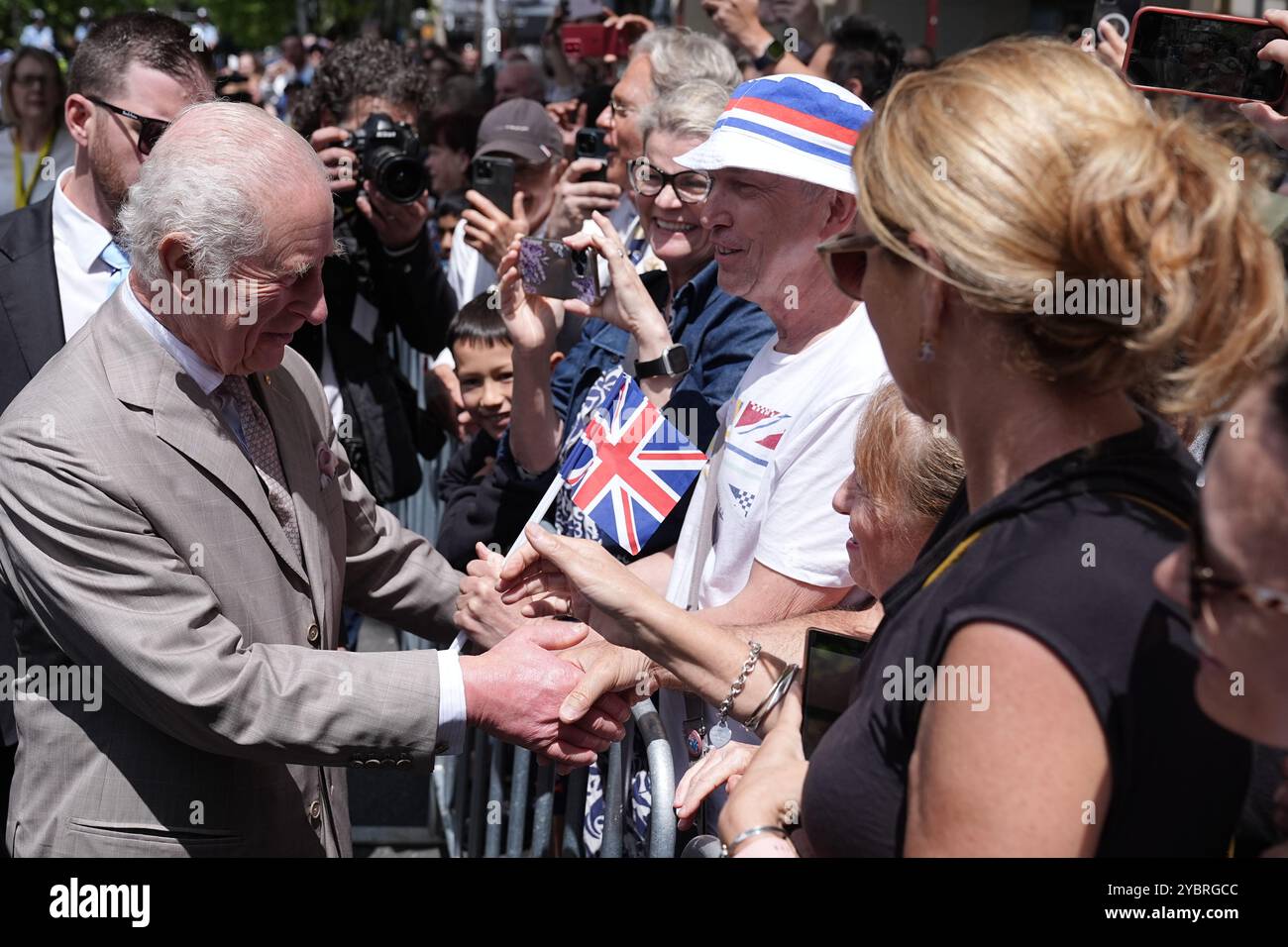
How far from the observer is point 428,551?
311 cm

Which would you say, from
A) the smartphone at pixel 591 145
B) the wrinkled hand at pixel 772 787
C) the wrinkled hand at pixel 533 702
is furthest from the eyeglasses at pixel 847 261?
the smartphone at pixel 591 145

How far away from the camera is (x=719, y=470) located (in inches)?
113

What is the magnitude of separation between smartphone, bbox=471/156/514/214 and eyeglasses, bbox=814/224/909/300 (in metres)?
3.36

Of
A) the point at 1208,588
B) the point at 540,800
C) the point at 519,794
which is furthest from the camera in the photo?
the point at 519,794

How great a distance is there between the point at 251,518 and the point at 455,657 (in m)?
0.46

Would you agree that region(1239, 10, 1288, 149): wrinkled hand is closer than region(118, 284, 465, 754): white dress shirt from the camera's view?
No

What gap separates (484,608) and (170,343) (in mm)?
909

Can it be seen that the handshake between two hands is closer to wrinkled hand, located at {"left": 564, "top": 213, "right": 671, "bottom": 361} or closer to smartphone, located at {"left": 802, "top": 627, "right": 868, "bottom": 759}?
smartphone, located at {"left": 802, "top": 627, "right": 868, "bottom": 759}

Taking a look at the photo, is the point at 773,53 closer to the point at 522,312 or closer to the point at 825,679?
the point at 522,312

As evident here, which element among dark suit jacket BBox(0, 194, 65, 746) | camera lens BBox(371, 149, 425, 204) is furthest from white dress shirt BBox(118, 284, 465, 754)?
camera lens BBox(371, 149, 425, 204)

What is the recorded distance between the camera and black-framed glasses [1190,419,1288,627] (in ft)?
4.08

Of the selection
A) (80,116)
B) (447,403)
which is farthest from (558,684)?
(447,403)

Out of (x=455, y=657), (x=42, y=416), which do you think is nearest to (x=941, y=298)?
(x=455, y=657)

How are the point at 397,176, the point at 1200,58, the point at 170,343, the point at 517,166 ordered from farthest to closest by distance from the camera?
the point at 517,166 < the point at 397,176 < the point at 1200,58 < the point at 170,343
